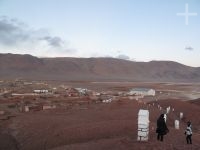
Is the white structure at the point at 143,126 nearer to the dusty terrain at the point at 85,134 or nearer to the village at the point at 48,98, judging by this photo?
the dusty terrain at the point at 85,134

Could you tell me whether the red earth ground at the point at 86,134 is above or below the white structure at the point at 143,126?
below

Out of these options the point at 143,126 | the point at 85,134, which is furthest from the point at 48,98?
the point at 143,126

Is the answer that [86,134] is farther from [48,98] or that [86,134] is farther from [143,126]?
[48,98]

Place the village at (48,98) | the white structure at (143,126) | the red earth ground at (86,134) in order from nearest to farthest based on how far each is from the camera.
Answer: the white structure at (143,126) < the red earth ground at (86,134) < the village at (48,98)

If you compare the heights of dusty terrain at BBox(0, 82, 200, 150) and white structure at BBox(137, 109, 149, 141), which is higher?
white structure at BBox(137, 109, 149, 141)

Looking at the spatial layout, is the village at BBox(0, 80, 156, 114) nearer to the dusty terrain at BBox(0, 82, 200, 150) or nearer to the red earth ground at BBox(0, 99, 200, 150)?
the dusty terrain at BBox(0, 82, 200, 150)

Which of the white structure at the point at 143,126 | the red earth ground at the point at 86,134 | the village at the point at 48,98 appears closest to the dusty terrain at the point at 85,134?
the red earth ground at the point at 86,134

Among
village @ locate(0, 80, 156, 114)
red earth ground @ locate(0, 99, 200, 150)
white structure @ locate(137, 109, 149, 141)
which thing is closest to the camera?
white structure @ locate(137, 109, 149, 141)

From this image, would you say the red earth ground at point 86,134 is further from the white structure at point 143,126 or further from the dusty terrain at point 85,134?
the white structure at point 143,126

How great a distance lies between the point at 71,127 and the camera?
25.2 metres

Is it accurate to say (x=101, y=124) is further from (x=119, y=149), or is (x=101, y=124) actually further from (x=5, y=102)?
(x=5, y=102)

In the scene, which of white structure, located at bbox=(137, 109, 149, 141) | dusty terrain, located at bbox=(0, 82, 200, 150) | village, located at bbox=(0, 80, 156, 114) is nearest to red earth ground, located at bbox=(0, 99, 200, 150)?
dusty terrain, located at bbox=(0, 82, 200, 150)

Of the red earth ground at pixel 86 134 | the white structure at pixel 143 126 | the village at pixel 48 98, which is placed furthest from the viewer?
the village at pixel 48 98

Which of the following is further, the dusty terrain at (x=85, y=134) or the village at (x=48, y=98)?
the village at (x=48, y=98)
